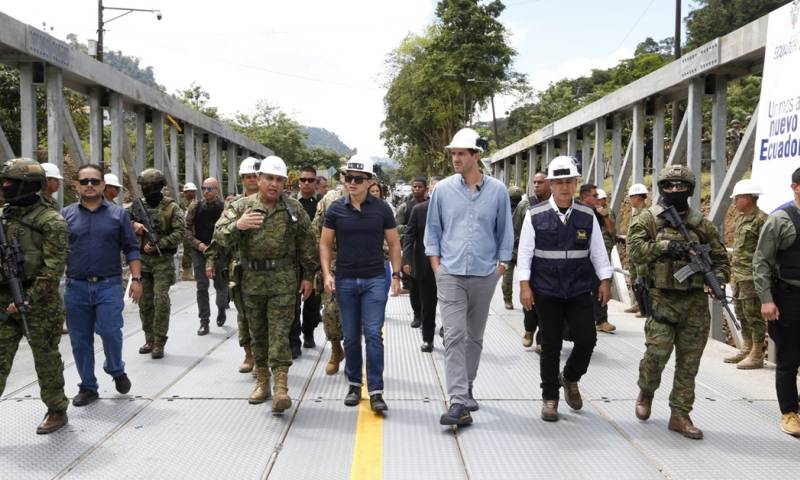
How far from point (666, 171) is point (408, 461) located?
106 inches

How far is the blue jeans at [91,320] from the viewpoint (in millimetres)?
5465

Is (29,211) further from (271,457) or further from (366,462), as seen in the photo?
(366,462)

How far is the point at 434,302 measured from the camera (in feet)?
24.8

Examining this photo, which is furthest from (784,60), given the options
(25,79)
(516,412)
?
(25,79)

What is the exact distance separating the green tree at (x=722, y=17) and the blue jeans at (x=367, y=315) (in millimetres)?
48859

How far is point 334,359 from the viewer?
6.51 m

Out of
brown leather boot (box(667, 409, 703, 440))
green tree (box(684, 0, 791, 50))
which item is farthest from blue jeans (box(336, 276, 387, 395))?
green tree (box(684, 0, 791, 50))

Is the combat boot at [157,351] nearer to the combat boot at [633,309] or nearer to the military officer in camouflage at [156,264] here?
the military officer in camouflage at [156,264]

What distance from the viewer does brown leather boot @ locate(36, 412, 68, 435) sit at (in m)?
4.69

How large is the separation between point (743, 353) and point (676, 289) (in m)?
2.73

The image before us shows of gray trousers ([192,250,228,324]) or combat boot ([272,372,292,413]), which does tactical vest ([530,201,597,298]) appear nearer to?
combat boot ([272,372,292,413])

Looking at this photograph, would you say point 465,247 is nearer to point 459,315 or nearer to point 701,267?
point 459,315

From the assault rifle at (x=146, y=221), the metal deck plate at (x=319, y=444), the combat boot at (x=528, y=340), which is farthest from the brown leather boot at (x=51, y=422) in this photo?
the combat boot at (x=528, y=340)

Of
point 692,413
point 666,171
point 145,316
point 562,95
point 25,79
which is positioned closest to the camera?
point 666,171
